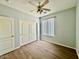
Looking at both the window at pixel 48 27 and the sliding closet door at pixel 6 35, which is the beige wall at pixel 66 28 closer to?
the window at pixel 48 27

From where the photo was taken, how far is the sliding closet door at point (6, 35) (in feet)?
10.9

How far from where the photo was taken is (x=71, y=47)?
14.1 feet

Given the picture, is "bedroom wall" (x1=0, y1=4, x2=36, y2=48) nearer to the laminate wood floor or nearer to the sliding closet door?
the sliding closet door

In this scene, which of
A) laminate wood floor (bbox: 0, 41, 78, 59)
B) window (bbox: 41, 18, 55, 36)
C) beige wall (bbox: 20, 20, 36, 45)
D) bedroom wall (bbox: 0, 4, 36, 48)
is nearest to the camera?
laminate wood floor (bbox: 0, 41, 78, 59)

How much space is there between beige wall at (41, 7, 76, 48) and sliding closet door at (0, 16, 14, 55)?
3.35 metres

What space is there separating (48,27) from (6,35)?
12.8 ft

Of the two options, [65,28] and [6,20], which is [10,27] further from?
[65,28]

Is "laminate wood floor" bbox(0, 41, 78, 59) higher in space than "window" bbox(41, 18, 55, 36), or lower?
lower

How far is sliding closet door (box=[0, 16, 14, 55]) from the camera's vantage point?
Result: 3.32 meters

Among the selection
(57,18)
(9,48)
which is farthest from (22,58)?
(57,18)

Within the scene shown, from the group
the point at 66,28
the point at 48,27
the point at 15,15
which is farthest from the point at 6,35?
the point at 48,27

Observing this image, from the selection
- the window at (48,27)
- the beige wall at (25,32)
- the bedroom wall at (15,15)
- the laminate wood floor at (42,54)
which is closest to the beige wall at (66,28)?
the window at (48,27)

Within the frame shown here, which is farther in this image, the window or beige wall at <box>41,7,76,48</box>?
the window

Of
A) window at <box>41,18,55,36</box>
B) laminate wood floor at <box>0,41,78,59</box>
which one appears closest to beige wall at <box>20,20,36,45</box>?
laminate wood floor at <box>0,41,78,59</box>
